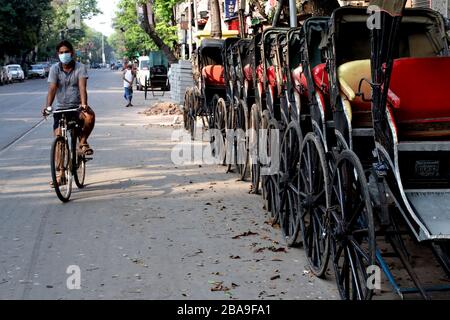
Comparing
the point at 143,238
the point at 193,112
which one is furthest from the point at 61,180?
the point at 193,112

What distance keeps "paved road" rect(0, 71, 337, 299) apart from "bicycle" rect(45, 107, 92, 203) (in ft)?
0.78

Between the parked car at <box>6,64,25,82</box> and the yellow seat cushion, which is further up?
the yellow seat cushion

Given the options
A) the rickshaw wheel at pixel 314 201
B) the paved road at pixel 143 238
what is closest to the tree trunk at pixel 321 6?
the paved road at pixel 143 238

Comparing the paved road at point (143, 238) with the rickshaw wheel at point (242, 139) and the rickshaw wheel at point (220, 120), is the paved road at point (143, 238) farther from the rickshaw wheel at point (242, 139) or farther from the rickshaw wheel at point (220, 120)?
the rickshaw wheel at point (220, 120)

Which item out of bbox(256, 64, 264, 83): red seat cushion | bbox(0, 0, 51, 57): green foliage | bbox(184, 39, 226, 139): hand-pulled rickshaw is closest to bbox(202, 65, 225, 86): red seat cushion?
bbox(184, 39, 226, 139): hand-pulled rickshaw

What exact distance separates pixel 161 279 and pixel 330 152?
1.72m

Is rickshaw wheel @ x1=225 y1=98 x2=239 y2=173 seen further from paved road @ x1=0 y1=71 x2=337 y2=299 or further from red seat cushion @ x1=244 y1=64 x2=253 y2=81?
red seat cushion @ x1=244 y1=64 x2=253 y2=81

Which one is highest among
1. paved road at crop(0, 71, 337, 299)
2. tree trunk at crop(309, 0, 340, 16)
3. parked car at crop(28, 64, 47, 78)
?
tree trunk at crop(309, 0, 340, 16)

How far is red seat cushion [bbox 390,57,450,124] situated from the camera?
190 inches

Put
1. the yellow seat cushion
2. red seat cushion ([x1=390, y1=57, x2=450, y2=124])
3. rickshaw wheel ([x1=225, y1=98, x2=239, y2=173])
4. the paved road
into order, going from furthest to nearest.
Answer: rickshaw wheel ([x1=225, y1=98, x2=239, y2=173]) → the paved road → the yellow seat cushion → red seat cushion ([x1=390, y1=57, x2=450, y2=124])

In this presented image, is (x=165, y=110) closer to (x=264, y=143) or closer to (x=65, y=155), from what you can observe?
(x=65, y=155)

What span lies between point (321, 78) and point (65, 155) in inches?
167

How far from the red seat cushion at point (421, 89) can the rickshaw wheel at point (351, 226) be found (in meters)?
0.56
